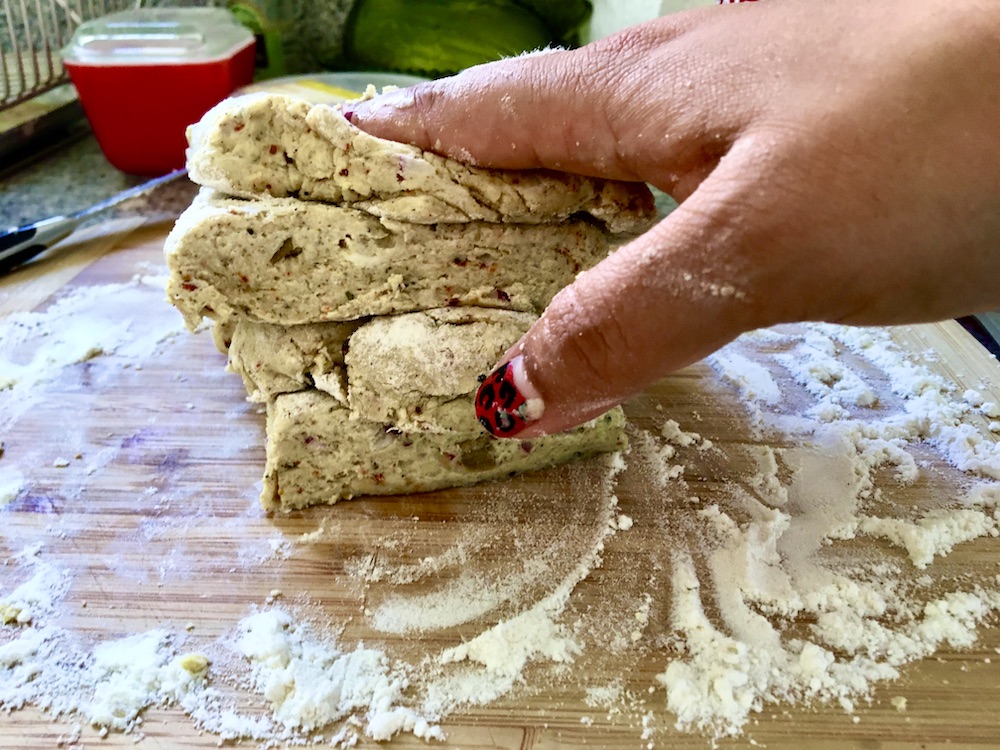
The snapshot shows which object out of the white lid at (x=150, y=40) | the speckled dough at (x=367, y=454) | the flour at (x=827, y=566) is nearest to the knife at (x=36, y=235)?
the white lid at (x=150, y=40)

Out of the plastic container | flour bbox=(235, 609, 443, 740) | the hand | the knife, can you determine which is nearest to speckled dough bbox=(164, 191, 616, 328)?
the hand

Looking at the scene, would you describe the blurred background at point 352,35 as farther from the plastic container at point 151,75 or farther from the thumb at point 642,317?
the thumb at point 642,317

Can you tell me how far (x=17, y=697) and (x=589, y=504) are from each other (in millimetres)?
888

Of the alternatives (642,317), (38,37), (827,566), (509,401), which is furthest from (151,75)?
(827,566)

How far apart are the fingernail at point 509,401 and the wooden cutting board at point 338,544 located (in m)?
0.31

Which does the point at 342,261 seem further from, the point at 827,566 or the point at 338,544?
the point at 827,566

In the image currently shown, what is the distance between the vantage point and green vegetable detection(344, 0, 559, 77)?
2.37m

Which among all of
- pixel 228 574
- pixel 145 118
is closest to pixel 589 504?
pixel 228 574

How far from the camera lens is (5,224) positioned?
6.81ft

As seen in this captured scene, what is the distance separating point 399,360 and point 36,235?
1298mm

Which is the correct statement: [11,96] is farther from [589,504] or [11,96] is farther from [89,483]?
[589,504]

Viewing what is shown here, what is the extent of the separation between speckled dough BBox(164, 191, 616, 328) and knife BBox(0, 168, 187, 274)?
993mm

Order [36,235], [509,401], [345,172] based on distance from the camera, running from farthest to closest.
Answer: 1. [36,235]
2. [345,172]
3. [509,401]

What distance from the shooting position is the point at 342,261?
1.16m
